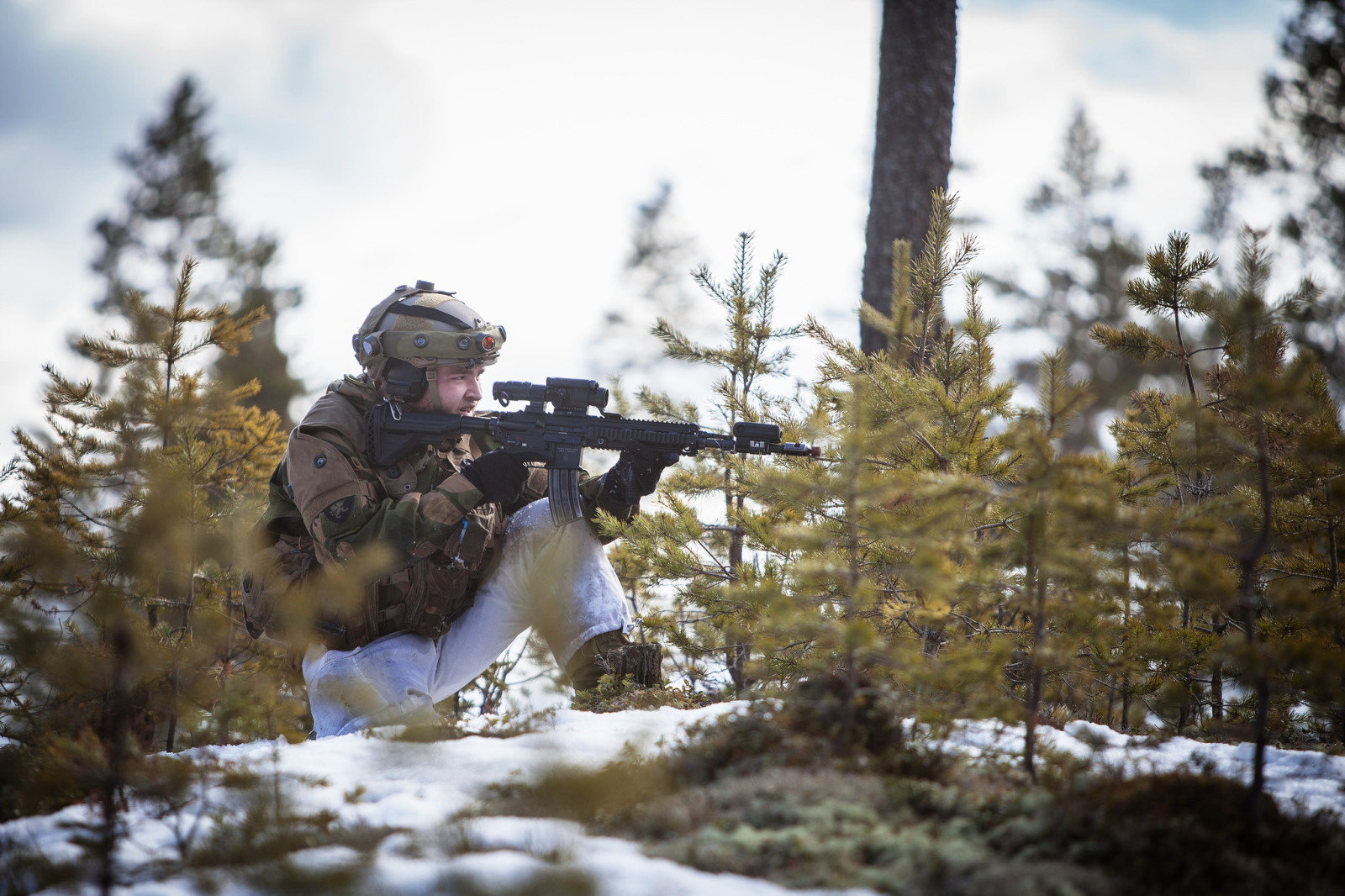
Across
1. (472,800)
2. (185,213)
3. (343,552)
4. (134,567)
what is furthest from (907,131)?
(185,213)

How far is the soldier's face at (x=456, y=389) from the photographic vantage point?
4.64 m

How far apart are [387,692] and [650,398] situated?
2.31 metres

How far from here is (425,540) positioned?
4184 mm

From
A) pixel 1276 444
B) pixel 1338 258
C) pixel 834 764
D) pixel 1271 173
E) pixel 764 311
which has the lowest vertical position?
pixel 834 764

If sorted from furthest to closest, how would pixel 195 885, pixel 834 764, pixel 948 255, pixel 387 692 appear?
pixel 948 255 → pixel 387 692 → pixel 834 764 → pixel 195 885

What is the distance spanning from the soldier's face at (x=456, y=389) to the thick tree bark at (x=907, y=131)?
2.84 metres

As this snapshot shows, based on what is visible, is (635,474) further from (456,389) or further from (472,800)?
(472,800)

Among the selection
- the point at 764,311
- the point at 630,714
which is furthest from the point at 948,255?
the point at 630,714

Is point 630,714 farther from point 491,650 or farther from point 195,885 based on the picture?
point 195,885

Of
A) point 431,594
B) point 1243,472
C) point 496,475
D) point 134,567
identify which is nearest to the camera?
Result: point 134,567

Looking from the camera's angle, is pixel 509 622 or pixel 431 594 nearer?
pixel 431 594

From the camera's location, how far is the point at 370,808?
250 centimetres

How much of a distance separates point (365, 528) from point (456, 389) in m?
0.93

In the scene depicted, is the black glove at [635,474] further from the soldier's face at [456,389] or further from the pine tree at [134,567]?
the pine tree at [134,567]
